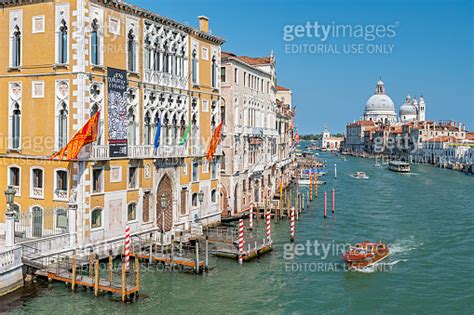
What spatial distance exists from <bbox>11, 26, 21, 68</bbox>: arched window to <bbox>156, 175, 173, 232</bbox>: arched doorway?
7.00m

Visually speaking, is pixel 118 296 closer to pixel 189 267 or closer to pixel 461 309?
pixel 189 267

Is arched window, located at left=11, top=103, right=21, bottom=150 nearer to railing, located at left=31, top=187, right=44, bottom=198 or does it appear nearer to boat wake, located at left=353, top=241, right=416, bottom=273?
railing, located at left=31, top=187, right=44, bottom=198

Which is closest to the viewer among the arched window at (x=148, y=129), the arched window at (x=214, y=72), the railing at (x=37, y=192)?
the railing at (x=37, y=192)

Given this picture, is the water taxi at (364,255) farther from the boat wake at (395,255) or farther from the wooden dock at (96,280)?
the wooden dock at (96,280)

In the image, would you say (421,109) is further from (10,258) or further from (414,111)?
(10,258)

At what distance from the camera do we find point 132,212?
21125mm

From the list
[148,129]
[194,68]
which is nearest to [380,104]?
[194,68]

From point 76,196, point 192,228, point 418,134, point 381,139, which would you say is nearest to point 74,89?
point 76,196

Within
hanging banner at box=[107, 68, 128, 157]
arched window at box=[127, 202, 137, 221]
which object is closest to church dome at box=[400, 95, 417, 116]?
arched window at box=[127, 202, 137, 221]

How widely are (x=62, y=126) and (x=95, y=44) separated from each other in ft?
9.59

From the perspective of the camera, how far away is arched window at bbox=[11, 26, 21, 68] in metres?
19.5

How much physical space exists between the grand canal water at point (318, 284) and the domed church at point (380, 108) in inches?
5676

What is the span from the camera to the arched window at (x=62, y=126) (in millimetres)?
18656

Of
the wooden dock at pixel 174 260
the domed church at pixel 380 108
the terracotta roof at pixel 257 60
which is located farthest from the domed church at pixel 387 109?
the wooden dock at pixel 174 260
